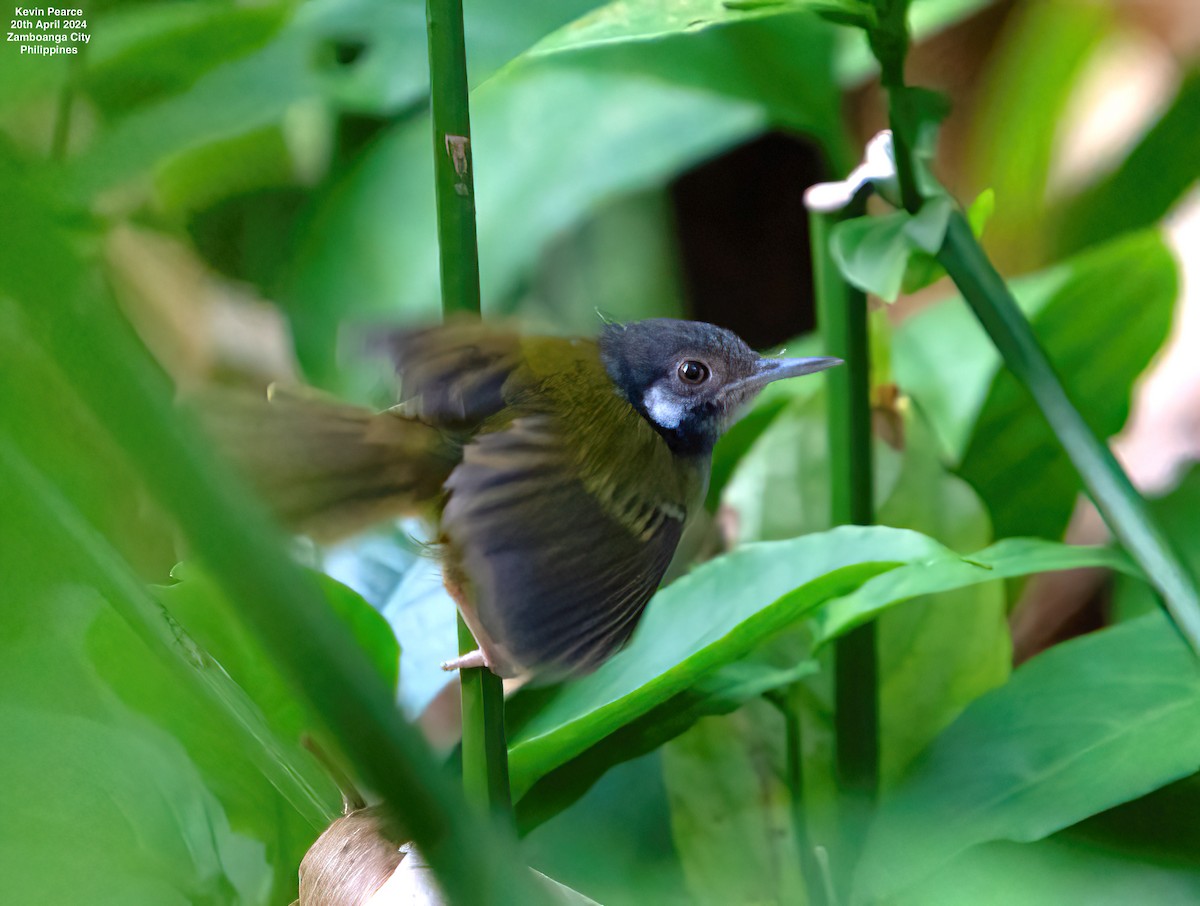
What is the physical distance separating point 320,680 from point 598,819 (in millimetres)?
499

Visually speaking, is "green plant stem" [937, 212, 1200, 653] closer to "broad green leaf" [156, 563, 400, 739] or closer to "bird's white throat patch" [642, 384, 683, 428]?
"bird's white throat patch" [642, 384, 683, 428]

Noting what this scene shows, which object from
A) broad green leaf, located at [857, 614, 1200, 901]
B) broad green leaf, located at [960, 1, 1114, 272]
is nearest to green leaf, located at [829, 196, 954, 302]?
broad green leaf, located at [857, 614, 1200, 901]

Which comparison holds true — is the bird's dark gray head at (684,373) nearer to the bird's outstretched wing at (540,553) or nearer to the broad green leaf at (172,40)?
the bird's outstretched wing at (540,553)

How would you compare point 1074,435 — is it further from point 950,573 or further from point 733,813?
point 733,813

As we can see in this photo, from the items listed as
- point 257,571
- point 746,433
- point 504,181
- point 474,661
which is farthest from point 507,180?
point 257,571

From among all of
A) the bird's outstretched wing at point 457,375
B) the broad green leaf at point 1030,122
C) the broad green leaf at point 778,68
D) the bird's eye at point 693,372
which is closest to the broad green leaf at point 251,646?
the bird's outstretched wing at point 457,375

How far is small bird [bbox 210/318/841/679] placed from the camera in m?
0.44

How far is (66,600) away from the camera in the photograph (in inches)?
19.5

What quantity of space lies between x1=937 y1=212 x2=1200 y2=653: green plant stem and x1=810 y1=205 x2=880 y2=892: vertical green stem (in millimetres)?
82

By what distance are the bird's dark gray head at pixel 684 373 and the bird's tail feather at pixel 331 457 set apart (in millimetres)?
157

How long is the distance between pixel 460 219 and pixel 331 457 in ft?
0.40

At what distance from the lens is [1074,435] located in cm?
50

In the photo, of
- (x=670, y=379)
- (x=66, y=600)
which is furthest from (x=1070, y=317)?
(x=66, y=600)

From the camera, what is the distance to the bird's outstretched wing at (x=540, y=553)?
441 mm
